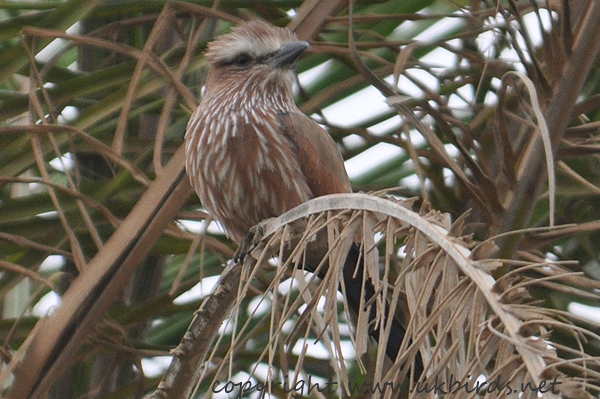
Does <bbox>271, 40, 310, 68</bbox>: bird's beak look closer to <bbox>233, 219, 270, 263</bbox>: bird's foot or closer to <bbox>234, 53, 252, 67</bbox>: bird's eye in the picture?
<bbox>234, 53, 252, 67</bbox>: bird's eye

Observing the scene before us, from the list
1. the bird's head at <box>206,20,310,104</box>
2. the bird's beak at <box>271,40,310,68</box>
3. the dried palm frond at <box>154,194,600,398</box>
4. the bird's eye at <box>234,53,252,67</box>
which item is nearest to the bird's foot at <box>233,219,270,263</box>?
the dried palm frond at <box>154,194,600,398</box>

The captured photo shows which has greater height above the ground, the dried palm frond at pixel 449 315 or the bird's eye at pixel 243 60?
the bird's eye at pixel 243 60

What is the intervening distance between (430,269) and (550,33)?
1504mm

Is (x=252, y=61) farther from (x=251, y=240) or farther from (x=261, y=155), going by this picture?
(x=251, y=240)

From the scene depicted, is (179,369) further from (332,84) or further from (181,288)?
(332,84)

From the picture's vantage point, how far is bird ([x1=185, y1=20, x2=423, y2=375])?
3.17 meters

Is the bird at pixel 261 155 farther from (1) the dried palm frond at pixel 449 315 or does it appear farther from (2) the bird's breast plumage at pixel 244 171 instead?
(1) the dried palm frond at pixel 449 315

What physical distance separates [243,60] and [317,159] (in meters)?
0.71

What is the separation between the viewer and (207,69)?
14.1 feet

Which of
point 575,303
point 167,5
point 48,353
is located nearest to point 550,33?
point 575,303

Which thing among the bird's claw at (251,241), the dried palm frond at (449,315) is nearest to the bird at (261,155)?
the bird's claw at (251,241)

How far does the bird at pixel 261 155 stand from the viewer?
3168 mm

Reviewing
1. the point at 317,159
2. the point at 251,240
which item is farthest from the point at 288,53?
the point at 251,240

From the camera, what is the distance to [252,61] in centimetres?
372
